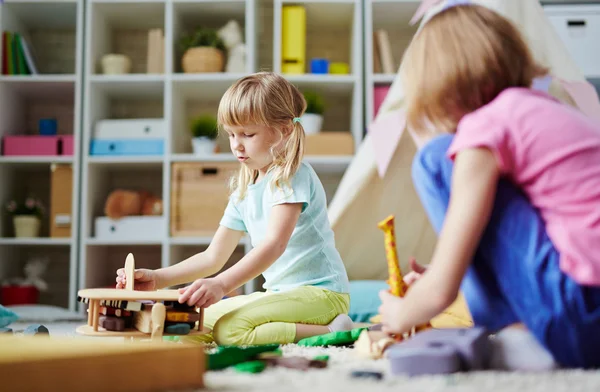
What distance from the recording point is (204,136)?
2555 millimetres

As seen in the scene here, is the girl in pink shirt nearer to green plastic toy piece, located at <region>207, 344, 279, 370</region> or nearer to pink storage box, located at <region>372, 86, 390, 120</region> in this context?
green plastic toy piece, located at <region>207, 344, 279, 370</region>

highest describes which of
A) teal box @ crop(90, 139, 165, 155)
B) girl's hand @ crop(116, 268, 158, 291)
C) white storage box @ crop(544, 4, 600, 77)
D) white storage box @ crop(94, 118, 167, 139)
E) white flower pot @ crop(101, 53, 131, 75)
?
white storage box @ crop(544, 4, 600, 77)

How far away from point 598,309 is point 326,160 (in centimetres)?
181

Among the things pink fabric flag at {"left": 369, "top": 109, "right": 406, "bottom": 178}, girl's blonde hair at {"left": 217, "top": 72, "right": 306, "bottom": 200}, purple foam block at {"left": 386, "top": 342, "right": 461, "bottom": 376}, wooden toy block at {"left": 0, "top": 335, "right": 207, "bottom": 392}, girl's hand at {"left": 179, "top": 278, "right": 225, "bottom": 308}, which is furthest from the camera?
pink fabric flag at {"left": 369, "top": 109, "right": 406, "bottom": 178}

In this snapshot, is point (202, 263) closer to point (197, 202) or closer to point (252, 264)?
point (252, 264)

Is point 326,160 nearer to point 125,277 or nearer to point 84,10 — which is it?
point 84,10

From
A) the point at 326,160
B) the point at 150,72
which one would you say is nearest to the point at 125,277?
the point at 326,160

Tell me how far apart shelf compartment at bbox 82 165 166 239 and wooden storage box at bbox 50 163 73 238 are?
76 mm

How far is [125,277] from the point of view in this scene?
3.83ft

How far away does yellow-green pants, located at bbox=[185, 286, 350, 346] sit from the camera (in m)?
1.16

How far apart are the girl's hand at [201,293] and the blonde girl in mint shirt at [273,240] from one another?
0.25 feet

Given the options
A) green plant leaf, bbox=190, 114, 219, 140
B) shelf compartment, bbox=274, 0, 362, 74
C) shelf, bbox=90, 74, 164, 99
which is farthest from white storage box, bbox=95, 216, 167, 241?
shelf compartment, bbox=274, 0, 362, 74

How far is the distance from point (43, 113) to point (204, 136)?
2.80 ft

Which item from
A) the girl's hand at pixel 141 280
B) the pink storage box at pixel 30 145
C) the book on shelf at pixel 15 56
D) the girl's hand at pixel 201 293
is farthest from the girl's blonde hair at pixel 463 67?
the book on shelf at pixel 15 56
